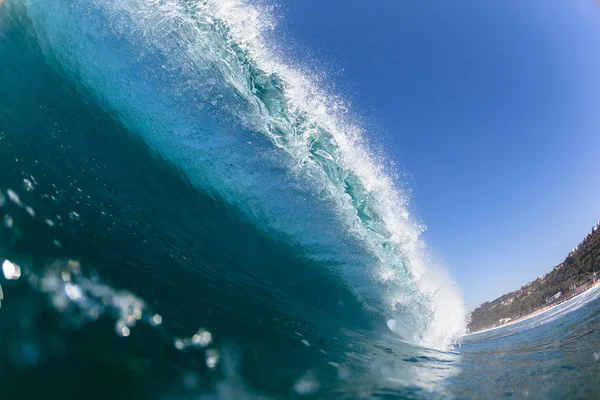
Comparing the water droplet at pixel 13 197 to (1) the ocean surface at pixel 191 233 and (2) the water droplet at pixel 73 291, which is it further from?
(2) the water droplet at pixel 73 291

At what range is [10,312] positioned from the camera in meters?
2.64

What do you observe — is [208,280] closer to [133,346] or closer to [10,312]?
[133,346]

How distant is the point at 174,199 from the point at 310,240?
12.2ft

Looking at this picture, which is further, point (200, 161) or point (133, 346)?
point (200, 161)

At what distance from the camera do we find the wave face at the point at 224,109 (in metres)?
7.41

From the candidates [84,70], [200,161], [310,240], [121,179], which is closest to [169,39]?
[84,70]

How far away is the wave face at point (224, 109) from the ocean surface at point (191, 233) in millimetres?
44

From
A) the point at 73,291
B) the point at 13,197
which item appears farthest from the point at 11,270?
the point at 13,197

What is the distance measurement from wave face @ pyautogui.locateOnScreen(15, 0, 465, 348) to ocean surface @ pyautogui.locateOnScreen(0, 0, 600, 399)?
0.14 ft

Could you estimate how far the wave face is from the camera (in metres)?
7.41

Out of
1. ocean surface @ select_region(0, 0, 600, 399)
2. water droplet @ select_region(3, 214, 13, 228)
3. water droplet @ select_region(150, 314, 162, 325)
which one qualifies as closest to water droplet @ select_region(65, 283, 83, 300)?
ocean surface @ select_region(0, 0, 600, 399)

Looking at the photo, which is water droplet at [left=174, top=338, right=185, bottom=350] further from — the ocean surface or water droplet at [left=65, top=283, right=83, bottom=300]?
water droplet at [left=65, top=283, right=83, bottom=300]

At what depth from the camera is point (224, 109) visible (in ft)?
25.3

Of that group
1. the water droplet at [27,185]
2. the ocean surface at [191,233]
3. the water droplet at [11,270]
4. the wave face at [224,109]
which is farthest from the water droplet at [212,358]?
the wave face at [224,109]
